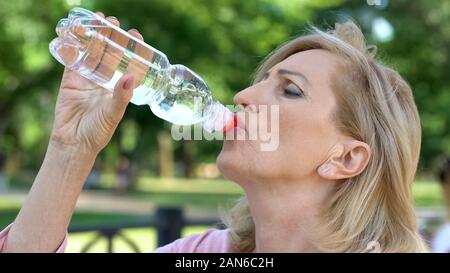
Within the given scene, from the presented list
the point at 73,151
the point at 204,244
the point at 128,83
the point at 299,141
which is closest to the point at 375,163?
the point at 299,141

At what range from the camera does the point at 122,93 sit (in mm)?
1603

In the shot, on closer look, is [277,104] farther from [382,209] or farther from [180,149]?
[180,149]

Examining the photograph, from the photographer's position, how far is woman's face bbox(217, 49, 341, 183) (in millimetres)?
1732

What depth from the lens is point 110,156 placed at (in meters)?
33.1

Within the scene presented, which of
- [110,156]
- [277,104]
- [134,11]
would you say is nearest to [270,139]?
[277,104]

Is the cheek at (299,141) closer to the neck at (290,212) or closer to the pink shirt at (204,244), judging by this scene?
the neck at (290,212)

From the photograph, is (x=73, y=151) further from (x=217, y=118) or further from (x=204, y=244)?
(x=204, y=244)

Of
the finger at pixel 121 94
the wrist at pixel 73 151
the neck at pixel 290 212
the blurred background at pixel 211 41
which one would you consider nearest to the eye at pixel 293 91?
the neck at pixel 290 212

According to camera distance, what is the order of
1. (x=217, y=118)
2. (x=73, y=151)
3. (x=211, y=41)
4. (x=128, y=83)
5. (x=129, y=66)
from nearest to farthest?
(x=128, y=83) < (x=73, y=151) < (x=217, y=118) < (x=129, y=66) < (x=211, y=41)

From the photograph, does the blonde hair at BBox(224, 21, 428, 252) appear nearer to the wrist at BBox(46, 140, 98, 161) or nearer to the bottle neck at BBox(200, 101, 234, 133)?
the bottle neck at BBox(200, 101, 234, 133)

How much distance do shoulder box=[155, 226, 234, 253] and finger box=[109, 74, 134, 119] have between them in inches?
22.4

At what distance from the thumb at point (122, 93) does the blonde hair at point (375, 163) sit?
571mm

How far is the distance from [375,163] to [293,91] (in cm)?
30
